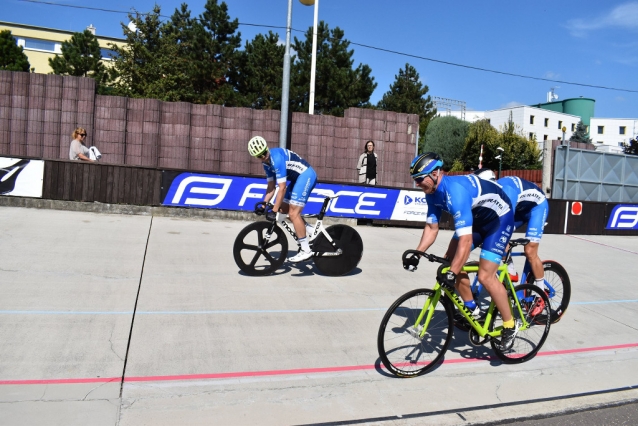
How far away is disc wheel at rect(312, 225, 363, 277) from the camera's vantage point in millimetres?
7957

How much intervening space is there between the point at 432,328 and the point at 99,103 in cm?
1308

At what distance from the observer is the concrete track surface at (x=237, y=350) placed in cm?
408

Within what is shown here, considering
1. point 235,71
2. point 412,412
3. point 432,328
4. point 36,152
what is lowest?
point 412,412

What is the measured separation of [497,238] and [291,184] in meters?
3.60

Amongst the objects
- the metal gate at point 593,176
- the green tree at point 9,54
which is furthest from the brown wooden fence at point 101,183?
the green tree at point 9,54

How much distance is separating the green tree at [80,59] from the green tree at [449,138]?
29.4 meters

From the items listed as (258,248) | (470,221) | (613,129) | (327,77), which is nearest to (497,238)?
(470,221)

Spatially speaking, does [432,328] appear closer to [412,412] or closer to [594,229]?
[412,412]

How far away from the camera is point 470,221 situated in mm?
4668

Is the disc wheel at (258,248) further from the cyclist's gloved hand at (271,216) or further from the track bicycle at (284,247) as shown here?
the cyclist's gloved hand at (271,216)

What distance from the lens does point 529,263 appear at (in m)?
6.52

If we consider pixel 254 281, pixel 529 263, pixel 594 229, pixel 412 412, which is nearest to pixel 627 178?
pixel 594 229

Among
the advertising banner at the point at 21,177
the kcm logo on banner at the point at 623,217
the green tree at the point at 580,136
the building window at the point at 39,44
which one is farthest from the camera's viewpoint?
the building window at the point at 39,44

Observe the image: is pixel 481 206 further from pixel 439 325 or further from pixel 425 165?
pixel 439 325
